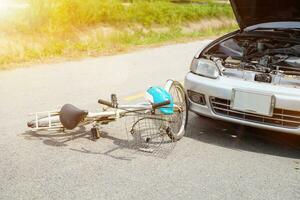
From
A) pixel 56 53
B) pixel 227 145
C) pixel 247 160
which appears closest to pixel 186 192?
pixel 247 160

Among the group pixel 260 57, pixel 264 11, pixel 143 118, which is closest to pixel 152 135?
pixel 143 118

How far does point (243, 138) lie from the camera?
511 centimetres

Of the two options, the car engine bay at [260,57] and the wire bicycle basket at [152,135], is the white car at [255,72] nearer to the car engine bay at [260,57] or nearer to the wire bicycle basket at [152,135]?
the car engine bay at [260,57]

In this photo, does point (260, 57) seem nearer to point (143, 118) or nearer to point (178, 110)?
point (178, 110)

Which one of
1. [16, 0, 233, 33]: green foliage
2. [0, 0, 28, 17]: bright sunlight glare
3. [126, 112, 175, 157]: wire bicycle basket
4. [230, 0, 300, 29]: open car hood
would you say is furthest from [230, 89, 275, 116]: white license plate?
[0, 0, 28, 17]: bright sunlight glare

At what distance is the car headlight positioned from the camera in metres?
4.96

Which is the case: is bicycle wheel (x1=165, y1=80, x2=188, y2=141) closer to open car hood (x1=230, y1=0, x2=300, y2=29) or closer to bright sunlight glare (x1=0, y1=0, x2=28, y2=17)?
open car hood (x1=230, y1=0, x2=300, y2=29)

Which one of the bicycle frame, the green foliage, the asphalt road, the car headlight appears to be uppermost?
the green foliage

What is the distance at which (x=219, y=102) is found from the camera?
15.8ft

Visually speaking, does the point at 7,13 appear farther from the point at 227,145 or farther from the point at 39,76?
the point at 227,145

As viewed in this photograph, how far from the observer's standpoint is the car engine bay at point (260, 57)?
470 cm

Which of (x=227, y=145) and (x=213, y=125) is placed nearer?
(x=227, y=145)

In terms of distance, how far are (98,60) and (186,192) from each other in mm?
7370

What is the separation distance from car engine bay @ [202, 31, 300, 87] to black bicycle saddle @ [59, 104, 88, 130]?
5.21ft
